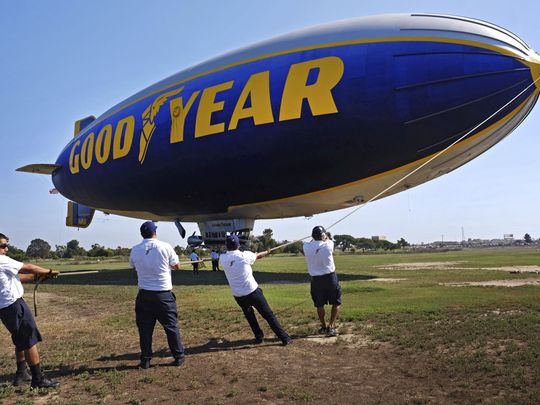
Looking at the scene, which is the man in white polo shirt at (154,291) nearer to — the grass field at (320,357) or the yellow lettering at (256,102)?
the grass field at (320,357)

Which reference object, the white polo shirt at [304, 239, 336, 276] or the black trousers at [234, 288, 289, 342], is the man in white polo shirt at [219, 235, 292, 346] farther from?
the white polo shirt at [304, 239, 336, 276]

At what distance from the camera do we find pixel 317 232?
8.40 m

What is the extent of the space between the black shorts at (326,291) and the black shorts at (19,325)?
15.4ft

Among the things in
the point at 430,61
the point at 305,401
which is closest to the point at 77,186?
the point at 430,61

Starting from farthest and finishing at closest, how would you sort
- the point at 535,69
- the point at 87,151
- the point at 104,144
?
1. the point at 87,151
2. the point at 104,144
3. the point at 535,69

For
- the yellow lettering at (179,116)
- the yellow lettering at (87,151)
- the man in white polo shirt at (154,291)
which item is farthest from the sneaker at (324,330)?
the yellow lettering at (87,151)

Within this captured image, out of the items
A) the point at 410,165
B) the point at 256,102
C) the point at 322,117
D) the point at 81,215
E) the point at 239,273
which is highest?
the point at 256,102

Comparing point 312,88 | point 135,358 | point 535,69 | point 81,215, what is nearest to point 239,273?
point 135,358

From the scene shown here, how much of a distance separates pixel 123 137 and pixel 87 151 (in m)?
4.05

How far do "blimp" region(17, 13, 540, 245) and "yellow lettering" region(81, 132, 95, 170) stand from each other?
8.31 ft

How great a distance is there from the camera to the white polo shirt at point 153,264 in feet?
22.3

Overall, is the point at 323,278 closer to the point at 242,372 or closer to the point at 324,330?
the point at 324,330

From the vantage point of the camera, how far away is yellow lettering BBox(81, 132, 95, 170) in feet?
81.1

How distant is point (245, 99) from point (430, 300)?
1034 centimetres
